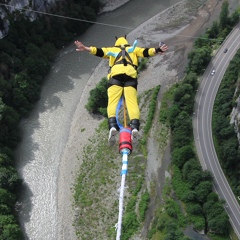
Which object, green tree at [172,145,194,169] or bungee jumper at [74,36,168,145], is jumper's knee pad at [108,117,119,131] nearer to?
bungee jumper at [74,36,168,145]

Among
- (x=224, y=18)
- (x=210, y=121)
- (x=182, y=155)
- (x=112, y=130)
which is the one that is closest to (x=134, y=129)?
(x=112, y=130)

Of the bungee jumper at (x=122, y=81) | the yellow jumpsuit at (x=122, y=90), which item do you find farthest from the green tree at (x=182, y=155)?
the yellow jumpsuit at (x=122, y=90)

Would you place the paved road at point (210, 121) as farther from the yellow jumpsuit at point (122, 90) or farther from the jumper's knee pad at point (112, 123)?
the jumper's knee pad at point (112, 123)

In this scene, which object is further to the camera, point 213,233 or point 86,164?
point 86,164

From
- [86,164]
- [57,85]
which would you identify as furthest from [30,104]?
[86,164]

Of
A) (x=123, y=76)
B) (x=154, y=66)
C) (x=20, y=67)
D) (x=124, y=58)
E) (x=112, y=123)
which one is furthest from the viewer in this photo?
(x=154, y=66)

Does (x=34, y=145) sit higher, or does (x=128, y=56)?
(x=128, y=56)

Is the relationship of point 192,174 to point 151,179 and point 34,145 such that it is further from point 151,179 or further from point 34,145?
point 34,145

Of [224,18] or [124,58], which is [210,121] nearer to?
[224,18]
